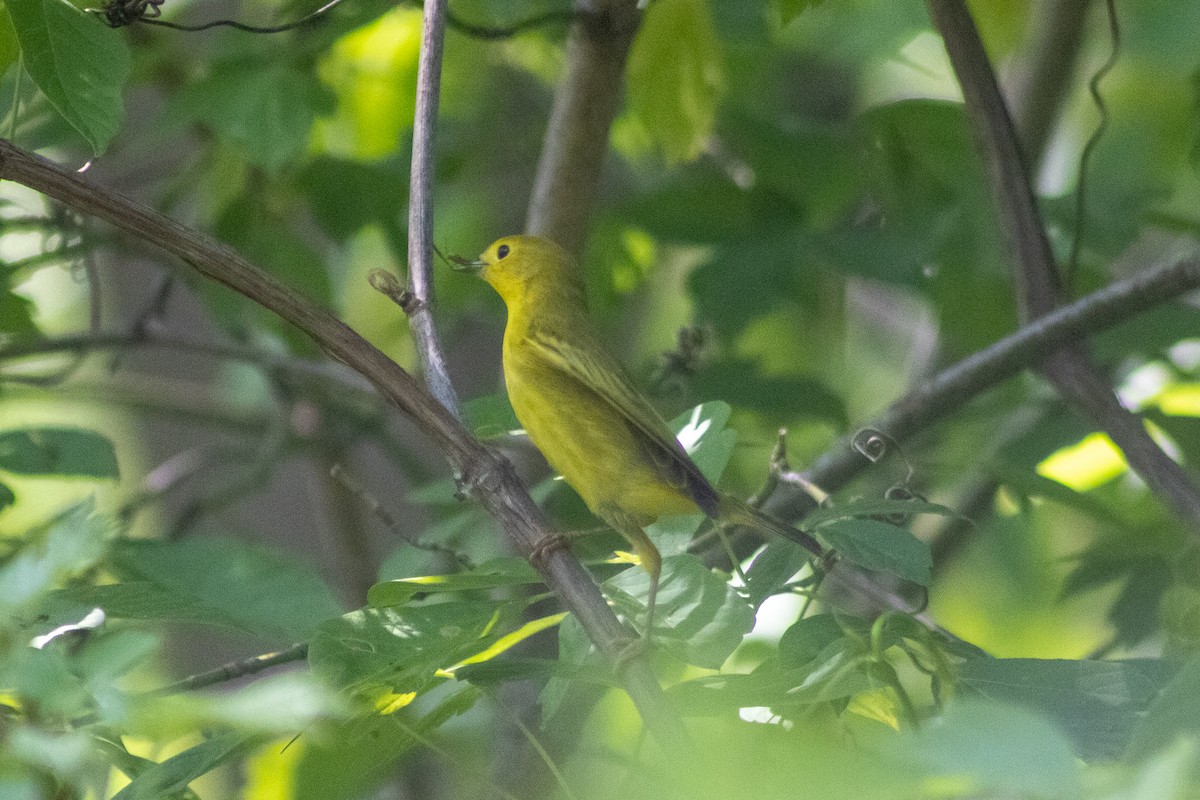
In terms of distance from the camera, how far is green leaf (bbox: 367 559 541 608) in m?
1.93

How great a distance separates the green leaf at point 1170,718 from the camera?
4.36 feet

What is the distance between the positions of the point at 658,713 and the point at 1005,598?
475cm

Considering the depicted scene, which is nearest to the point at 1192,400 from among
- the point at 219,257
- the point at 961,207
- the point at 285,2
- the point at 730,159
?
the point at 961,207

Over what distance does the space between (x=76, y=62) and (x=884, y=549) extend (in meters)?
1.57

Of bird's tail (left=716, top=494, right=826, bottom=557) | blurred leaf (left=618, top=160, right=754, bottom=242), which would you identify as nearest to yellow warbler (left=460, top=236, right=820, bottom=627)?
bird's tail (left=716, top=494, right=826, bottom=557)

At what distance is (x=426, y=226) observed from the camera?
90.0 inches

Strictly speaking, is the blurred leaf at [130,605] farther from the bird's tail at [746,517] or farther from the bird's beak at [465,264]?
the bird's beak at [465,264]

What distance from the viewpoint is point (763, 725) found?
5.40 feet

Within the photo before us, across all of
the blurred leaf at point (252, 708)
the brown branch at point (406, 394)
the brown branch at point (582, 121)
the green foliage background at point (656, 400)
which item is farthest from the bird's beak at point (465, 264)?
the blurred leaf at point (252, 708)

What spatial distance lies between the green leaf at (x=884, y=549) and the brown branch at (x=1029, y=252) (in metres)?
1.08

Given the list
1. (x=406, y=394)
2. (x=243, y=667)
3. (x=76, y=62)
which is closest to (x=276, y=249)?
(x=76, y=62)

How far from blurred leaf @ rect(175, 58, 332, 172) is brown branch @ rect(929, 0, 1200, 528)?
1.67m

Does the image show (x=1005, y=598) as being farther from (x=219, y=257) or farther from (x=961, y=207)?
(x=219, y=257)

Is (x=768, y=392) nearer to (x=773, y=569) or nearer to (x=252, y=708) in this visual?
(x=773, y=569)
